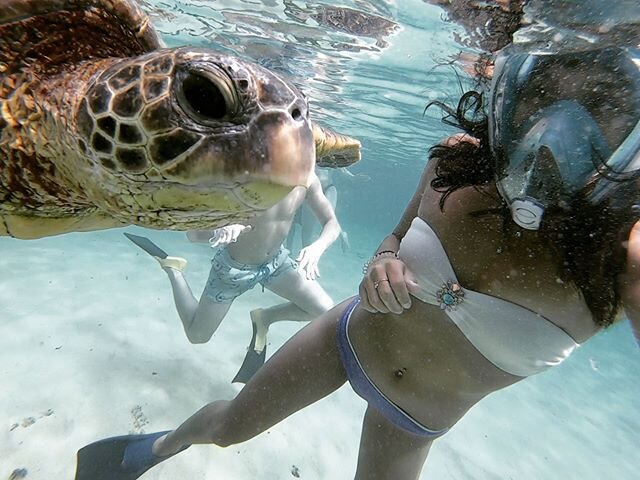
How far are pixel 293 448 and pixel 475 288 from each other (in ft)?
8.96

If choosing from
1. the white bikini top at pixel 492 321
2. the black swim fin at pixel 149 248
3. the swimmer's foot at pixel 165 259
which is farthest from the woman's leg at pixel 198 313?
the white bikini top at pixel 492 321

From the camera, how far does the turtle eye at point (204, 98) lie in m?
0.78

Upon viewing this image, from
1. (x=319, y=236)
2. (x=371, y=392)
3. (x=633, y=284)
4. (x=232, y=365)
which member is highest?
(x=633, y=284)

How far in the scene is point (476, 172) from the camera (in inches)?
68.6

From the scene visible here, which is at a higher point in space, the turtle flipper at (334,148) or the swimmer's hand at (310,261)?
the turtle flipper at (334,148)

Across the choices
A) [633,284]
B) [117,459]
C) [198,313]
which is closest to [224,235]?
[198,313]

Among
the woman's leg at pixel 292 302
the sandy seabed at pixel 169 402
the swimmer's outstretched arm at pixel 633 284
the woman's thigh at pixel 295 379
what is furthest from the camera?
the woman's leg at pixel 292 302

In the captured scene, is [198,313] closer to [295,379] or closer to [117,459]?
[117,459]

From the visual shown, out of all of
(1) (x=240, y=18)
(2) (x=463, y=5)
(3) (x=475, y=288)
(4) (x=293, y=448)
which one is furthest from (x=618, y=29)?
(1) (x=240, y=18)

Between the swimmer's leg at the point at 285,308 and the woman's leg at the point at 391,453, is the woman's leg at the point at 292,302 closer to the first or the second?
the swimmer's leg at the point at 285,308

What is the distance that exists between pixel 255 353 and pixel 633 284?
382cm

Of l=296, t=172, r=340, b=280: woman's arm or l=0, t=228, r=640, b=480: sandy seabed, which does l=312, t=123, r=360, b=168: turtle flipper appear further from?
l=0, t=228, r=640, b=480: sandy seabed

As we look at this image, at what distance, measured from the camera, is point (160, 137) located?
2.68 ft

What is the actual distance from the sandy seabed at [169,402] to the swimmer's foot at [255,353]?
10.1 inches
